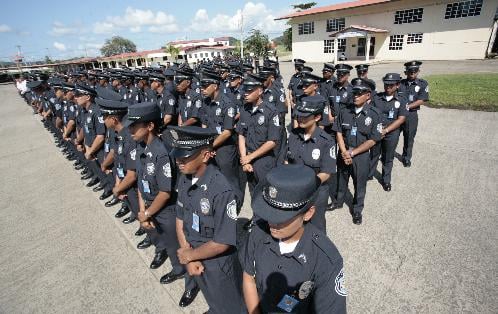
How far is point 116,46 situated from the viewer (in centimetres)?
11094

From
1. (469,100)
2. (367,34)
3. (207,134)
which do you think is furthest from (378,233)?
(367,34)

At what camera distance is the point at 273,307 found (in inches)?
72.2

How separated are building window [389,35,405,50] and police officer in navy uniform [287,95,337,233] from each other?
99.7 ft

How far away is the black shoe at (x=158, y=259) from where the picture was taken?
3.81 m

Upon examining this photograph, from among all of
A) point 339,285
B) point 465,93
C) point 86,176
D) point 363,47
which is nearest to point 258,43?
point 363,47

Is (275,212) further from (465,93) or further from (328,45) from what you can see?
(328,45)

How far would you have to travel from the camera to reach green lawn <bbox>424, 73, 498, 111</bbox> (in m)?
9.65

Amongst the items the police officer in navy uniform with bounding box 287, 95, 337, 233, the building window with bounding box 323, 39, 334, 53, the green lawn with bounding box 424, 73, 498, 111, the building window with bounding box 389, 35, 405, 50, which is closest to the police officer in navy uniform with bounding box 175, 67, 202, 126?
the police officer in navy uniform with bounding box 287, 95, 337, 233

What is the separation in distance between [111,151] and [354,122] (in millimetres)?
3775

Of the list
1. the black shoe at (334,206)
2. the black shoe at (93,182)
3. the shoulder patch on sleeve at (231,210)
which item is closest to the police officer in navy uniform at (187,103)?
the black shoe at (93,182)

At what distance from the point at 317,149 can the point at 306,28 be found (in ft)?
118

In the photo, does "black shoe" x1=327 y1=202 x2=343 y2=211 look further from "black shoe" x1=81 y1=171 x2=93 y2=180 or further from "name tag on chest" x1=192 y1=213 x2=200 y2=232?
"black shoe" x1=81 y1=171 x2=93 y2=180

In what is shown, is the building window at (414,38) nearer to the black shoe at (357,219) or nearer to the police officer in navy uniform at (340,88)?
the police officer in navy uniform at (340,88)

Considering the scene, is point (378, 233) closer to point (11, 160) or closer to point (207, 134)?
point (207, 134)
